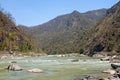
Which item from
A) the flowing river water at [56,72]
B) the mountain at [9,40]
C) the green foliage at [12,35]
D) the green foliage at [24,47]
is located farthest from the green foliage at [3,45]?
the flowing river water at [56,72]

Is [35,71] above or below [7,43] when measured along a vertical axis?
below

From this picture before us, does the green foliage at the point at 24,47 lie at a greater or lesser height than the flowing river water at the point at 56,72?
greater

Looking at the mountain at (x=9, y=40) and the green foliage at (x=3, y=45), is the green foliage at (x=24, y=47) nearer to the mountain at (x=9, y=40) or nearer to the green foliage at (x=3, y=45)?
the mountain at (x=9, y=40)

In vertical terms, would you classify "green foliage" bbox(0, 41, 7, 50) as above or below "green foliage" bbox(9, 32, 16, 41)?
below

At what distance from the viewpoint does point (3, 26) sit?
19575cm

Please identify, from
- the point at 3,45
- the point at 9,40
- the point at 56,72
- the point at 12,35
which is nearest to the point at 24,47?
the point at 9,40

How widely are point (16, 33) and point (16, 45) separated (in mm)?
13752

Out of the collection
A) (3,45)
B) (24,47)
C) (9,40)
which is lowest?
(24,47)

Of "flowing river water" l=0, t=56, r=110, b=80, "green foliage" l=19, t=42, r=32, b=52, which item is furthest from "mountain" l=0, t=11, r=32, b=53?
"flowing river water" l=0, t=56, r=110, b=80

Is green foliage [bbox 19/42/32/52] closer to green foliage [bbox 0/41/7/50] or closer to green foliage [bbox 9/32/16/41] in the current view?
green foliage [bbox 9/32/16/41]

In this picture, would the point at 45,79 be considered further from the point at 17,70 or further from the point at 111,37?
the point at 111,37

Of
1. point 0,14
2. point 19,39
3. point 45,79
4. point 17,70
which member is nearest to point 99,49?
point 19,39

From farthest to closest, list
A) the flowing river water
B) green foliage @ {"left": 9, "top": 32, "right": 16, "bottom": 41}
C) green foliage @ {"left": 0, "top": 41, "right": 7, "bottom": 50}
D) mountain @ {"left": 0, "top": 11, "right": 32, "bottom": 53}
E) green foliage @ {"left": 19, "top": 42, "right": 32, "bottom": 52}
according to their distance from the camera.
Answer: green foliage @ {"left": 9, "top": 32, "right": 16, "bottom": 41}
green foliage @ {"left": 19, "top": 42, "right": 32, "bottom": 52}
mountain @ {"left": 0, "top": 11, "right": 32, "bottom": 53}
green foliage @ {"left": 0, "top": 41, "right": 7, "bottom": 50}
the flowing river water

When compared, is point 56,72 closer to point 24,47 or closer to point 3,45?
point 3,45
